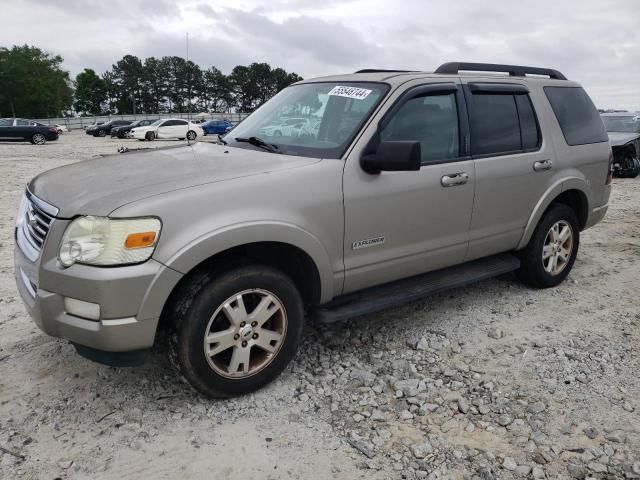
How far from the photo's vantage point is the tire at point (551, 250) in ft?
15.2

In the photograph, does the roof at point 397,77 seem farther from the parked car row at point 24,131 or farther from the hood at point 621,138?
the parked car row at point 24,131

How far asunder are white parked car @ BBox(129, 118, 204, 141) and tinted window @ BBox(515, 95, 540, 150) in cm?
2974

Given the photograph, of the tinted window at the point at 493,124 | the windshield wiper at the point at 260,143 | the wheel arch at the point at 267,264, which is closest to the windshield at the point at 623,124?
the tinted window at the point at 493,124

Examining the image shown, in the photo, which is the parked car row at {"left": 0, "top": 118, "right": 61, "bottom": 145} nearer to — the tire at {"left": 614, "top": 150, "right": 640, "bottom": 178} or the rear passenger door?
the tire at {"left": 614, "top": 150, "right": 640, "bottom": 178}

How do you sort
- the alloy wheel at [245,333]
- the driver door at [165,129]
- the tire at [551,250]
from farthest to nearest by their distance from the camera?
1. the driver door at [165,129]
2. the tire at [551,250]
3. the alloy wheel at [245,333]

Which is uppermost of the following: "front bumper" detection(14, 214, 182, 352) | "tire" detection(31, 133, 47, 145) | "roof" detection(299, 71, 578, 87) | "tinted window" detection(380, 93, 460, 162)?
"roof" detection(299, 71, 578, 87)

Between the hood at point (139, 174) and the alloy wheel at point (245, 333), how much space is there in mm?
694

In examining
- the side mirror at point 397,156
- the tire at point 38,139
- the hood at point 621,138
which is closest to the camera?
the side mirror at point 397,156

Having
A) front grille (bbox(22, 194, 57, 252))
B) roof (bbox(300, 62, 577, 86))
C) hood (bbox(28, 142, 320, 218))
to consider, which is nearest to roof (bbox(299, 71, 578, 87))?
roof (bbox(300, 62, 577, 86))

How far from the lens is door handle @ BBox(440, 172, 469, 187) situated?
370 centimetres

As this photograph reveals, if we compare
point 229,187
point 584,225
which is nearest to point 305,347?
point 229,187

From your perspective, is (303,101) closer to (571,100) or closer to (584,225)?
(571,100)

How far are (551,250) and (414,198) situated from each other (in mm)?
1961

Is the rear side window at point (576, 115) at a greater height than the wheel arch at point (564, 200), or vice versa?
the rear side window at point (576, 115)
